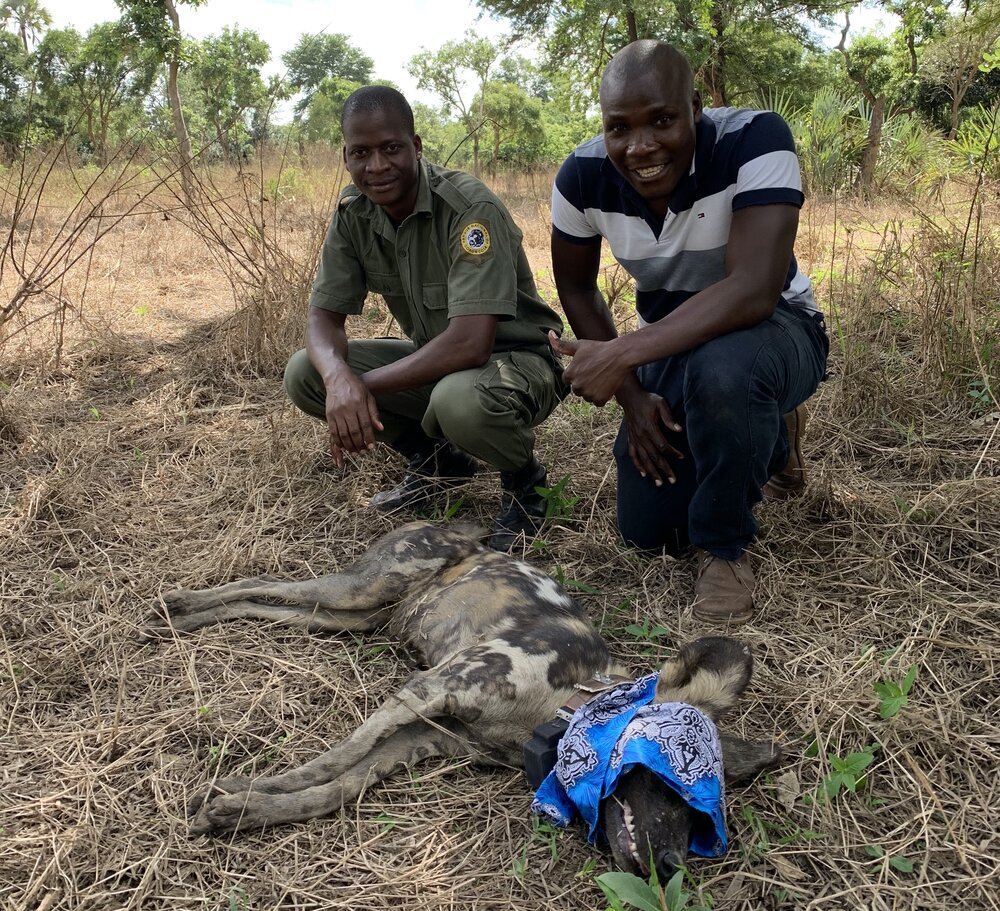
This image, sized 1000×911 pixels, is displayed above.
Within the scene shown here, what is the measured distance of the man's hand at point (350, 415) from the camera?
3.77 meters

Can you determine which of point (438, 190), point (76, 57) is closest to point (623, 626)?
point (438, 190)

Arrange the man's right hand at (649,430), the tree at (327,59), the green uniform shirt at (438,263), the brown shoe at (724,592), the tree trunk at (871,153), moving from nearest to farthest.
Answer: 1. the brown shoe at (724,592)
2. the man's right hand at (649,430)
3. the green uniform shirt at (438,263)
4. the tree trunk at (871,153)
5. the tree at (327,59)

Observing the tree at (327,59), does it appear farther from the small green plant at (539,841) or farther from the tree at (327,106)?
the small green plant at (539,841)

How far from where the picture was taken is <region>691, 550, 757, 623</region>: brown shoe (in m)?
3.38

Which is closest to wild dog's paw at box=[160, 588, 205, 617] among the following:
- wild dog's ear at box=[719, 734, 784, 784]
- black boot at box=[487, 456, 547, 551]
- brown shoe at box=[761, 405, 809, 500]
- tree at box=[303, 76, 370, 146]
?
black boot at box=[487, 456, 547, 551]

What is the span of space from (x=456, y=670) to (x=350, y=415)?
138 cm

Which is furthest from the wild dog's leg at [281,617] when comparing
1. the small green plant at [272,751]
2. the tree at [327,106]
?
the tree at [327,106]

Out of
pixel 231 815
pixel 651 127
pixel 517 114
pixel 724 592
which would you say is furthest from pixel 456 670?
pixel 517 114

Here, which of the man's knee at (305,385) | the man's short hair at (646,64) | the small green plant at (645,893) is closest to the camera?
the small green plant at (645,893)

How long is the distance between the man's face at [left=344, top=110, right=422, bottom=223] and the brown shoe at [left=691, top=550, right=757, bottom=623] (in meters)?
2.21

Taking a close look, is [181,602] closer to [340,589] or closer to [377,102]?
[340,589]

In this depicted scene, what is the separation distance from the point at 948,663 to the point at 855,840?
914 mm

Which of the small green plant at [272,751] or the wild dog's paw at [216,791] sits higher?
the wild dog's paw at [216,791]

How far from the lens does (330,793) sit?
101 inches
